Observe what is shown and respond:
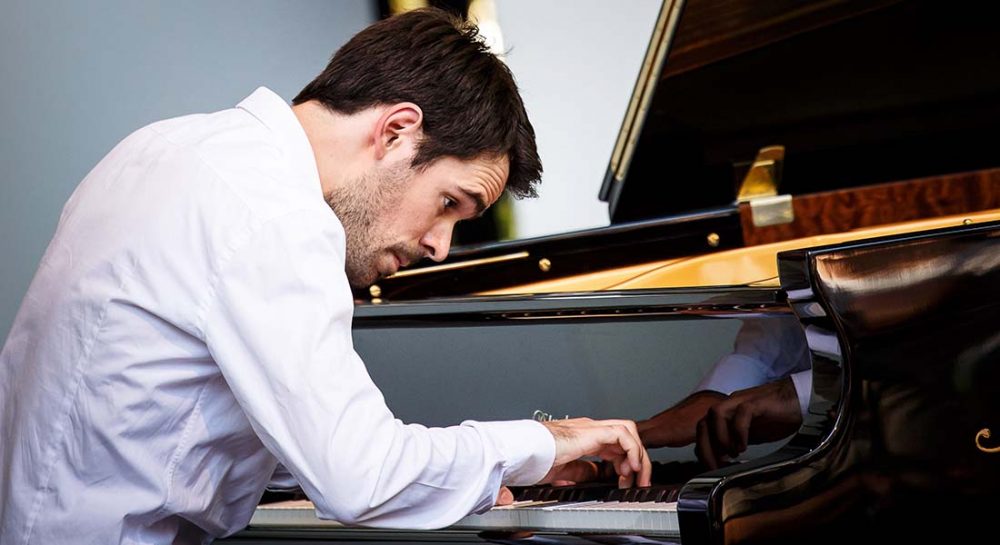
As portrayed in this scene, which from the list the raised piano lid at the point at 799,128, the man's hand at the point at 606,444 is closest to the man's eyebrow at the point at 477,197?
the man's hand at the point at 606,444

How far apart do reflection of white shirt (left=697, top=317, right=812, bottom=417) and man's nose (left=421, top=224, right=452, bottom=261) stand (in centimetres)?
52

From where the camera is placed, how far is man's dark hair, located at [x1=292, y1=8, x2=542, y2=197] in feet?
5.80

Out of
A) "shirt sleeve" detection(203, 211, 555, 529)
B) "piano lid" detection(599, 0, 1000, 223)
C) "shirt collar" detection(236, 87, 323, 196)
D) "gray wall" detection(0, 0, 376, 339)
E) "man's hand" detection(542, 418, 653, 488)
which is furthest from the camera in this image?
"gray wall" detection(0, 0, 376, 339)

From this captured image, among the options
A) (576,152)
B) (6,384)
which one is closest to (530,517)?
(6,384)

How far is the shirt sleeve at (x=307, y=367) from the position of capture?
1.44 metres

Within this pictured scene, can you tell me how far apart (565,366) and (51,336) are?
90 cm

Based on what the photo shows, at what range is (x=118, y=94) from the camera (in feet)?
13.0

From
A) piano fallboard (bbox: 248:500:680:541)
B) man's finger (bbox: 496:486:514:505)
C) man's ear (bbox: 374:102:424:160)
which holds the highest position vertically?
man's ear (bbox: 374:102:424:160)

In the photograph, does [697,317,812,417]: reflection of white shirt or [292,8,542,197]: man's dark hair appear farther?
[697,317,812,417]: reflection of white shirt

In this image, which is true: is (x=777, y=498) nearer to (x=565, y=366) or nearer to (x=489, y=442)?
(x=489, y=442)

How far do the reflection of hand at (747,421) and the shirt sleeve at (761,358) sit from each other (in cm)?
2

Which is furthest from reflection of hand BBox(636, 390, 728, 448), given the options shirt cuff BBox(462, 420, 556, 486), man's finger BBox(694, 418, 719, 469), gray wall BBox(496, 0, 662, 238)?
gray wall BBox(496, 0, 662, 238)

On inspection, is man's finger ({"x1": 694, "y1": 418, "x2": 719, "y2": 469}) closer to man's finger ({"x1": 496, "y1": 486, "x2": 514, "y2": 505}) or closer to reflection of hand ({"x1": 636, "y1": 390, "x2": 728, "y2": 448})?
reflection of hand ({"x1": 636, "y1": 390, "x2": 728, "y2": 448})

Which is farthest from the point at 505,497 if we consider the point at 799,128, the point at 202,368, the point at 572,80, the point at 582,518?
the point at 572,80
